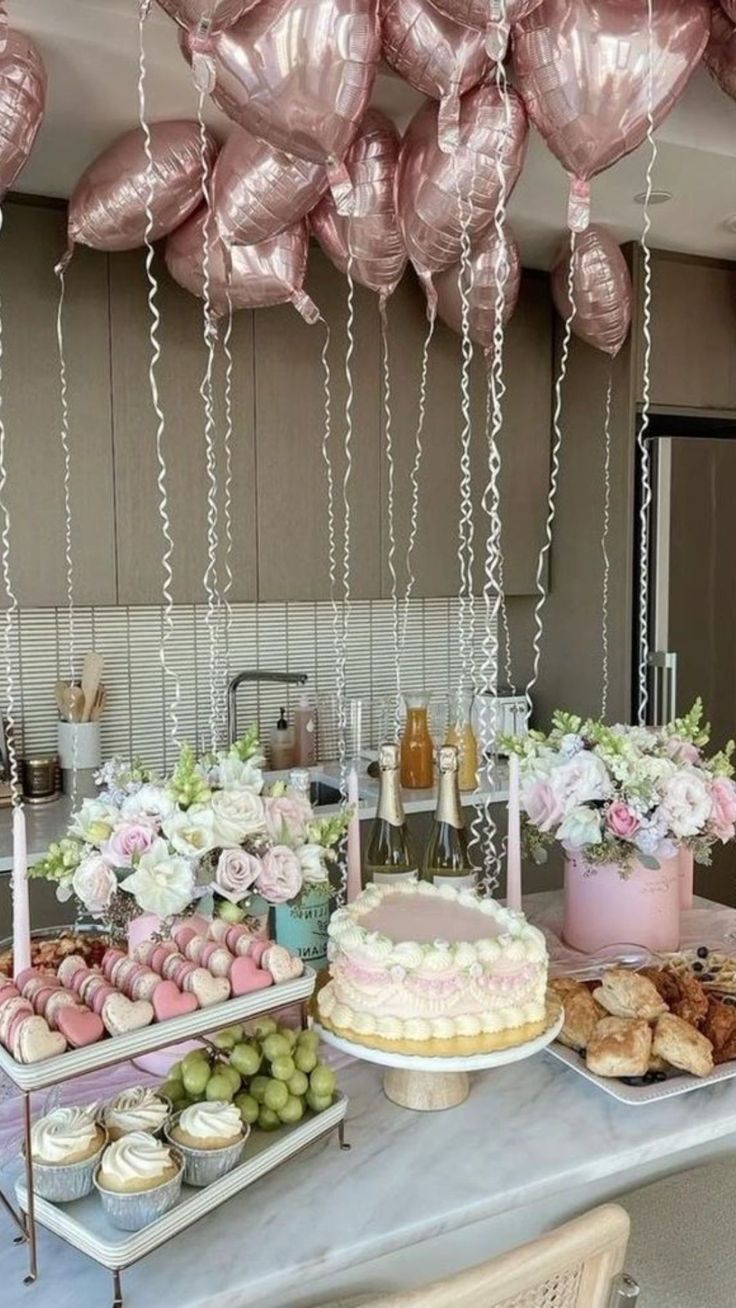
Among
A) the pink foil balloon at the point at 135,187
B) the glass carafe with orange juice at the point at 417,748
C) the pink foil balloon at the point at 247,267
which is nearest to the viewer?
the pink foil balloon at the point at 135,187

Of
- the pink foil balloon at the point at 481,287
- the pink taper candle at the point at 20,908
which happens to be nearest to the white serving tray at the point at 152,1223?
the pink taper candle at the point at 20,908

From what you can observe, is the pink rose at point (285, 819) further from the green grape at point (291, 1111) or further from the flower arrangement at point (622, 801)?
the flower arrangement at point (622, 801)

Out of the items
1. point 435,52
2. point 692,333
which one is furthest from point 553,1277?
point 692,333

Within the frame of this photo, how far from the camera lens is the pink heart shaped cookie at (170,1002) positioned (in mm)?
997

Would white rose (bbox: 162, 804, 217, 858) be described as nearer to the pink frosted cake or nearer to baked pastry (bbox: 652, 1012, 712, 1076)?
the pink frosted cake

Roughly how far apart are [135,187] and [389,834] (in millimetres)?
1391

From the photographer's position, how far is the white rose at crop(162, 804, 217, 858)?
3.93 ft

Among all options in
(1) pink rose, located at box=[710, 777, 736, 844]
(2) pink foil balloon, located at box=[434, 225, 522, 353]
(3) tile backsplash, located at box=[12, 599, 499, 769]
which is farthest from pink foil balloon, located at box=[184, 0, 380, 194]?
(3) tile backsplash, located at box=[12, 599, 499, 769]

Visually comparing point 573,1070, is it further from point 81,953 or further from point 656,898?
point 81,953

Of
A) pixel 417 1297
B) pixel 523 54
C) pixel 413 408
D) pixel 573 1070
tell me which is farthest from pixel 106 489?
pixel 417 1297

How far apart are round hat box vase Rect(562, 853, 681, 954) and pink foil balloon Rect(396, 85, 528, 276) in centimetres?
119

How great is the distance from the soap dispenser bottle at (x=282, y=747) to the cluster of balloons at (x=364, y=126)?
130 centimetres

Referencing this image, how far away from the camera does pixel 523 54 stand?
1.66 meters

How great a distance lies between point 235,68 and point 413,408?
63.2 inches
